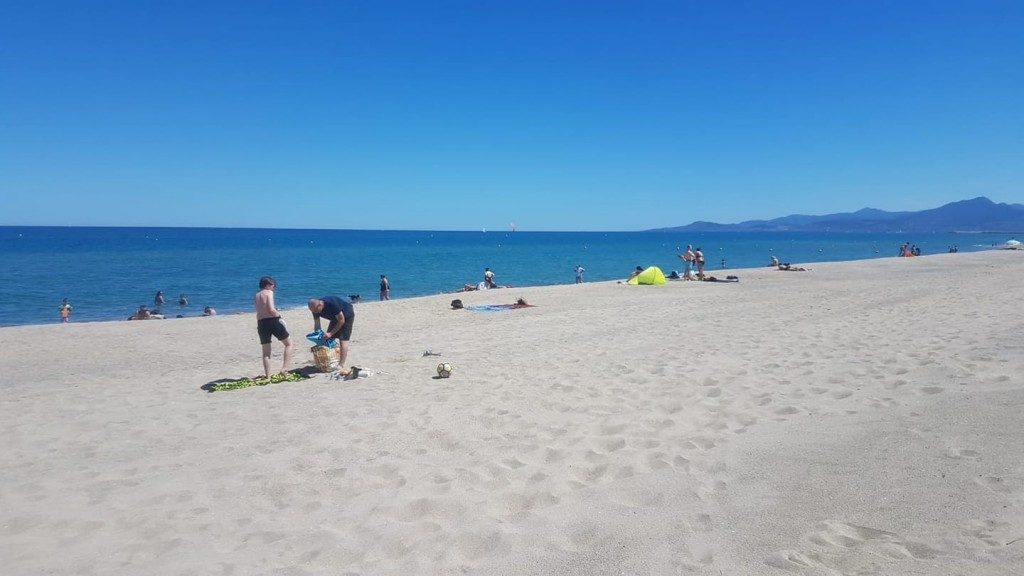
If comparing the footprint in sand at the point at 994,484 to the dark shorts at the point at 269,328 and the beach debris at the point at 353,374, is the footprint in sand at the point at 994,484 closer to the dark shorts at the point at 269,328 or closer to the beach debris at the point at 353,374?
the beach debris at the point at 353,374

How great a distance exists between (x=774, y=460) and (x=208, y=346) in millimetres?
12074

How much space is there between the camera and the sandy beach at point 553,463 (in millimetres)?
3316

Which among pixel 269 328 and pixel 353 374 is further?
pixel 269 328

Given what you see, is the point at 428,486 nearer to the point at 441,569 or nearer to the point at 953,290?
the point at 441,569

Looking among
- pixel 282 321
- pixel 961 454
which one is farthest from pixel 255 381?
pixel 961 454

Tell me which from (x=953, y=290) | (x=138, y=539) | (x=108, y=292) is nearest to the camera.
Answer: (x=138, y=539)

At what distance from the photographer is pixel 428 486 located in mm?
4289

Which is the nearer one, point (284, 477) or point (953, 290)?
point (284, 477)

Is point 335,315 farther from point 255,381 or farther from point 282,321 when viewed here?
point 255,381

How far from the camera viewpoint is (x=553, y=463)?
4.63 meters

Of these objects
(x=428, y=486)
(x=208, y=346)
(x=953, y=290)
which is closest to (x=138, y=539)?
(x=428, y=486)

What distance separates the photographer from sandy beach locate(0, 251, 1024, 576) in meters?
3.32

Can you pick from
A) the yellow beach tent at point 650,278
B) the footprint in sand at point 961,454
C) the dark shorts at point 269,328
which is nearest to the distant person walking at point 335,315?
the dark shorts at point 269,328

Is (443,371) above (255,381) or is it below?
above
